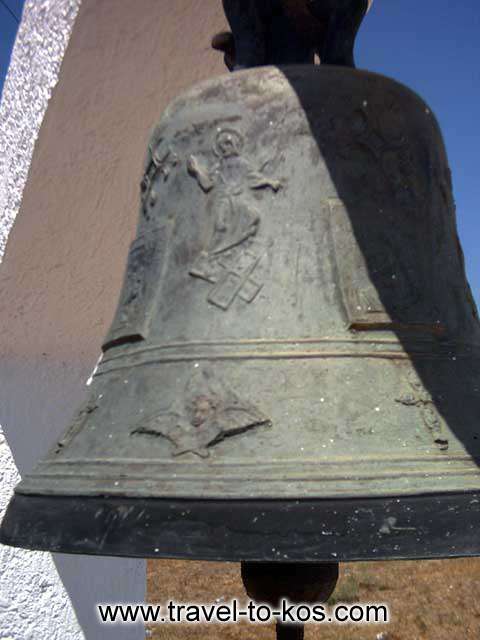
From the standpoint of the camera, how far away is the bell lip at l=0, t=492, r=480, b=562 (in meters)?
0.87

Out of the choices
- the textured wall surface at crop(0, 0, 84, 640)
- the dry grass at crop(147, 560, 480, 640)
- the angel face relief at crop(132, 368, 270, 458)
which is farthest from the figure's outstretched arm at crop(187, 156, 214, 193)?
the dry grass at crop(147, 560, 480, 640)

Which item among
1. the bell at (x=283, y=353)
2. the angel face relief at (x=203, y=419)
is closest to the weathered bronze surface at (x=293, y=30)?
the bell at (x=283, y=353)

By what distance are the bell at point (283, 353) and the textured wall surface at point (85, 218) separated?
842 mm

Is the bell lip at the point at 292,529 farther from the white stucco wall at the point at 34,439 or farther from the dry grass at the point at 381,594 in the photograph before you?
the dry grass at the point at 381,594

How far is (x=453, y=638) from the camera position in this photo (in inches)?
127

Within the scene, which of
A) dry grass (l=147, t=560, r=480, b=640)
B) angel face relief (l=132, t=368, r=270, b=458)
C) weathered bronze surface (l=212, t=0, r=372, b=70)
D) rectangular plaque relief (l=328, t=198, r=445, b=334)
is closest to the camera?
angel face relief (l=132, t=368, r=270, b=458)

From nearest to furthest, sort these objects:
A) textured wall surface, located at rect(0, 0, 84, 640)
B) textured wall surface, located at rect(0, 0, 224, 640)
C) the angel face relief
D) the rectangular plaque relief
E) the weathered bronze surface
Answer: the angel face relief, the rectangular plaque relief, the weathered bronze surface, textured wall surface, located at rect(0, 0, 84, 640), textured wall surface, located at rect(0, 0, 224, 640)

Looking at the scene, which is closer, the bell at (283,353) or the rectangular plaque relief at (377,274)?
the bell at (283,353)

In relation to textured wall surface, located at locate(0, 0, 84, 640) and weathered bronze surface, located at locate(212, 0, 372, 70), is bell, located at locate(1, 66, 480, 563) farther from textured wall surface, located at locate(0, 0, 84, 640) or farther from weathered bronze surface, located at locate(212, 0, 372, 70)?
textured wall surface, located at locate(0, 0, 84, 640)

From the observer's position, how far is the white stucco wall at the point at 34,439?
6.31 feet

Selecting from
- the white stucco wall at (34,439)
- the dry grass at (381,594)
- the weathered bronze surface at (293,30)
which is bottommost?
the dry grass at (381,594)

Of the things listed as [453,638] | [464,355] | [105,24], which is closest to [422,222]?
[464,355]

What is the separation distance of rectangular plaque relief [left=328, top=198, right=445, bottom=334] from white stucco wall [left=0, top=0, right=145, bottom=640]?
1052 millimetres

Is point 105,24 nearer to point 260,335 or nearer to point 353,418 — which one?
point 260,335
